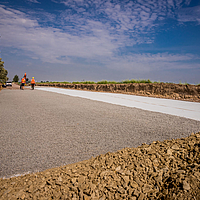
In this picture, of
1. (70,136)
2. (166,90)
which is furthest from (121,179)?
(166,90)

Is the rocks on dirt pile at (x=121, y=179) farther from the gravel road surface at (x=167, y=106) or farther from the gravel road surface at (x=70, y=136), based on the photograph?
the gravel road surface at (x=167, y=106)

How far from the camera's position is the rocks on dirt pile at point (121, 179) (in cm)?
202

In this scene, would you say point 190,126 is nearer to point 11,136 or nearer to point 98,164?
point 98,164

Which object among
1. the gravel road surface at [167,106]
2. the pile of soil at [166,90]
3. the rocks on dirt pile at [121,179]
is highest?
the pile of soil at [166,90]

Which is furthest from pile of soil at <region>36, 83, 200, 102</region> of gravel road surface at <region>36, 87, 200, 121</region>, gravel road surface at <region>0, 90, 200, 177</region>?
gravel road surface at <region>0, 90, 200, 177</region>

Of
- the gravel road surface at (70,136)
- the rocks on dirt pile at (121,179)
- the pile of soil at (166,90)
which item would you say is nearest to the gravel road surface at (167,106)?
the gravel road surface at (70,136)

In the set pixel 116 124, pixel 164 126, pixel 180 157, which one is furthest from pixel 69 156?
pixel 164 126

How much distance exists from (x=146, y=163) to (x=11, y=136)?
327cm

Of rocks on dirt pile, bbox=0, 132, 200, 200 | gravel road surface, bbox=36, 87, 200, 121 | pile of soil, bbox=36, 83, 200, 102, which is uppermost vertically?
pile of soil, bbox=36, 83, 200, 102

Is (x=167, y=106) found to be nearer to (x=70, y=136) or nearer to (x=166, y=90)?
(x=70, y=136)

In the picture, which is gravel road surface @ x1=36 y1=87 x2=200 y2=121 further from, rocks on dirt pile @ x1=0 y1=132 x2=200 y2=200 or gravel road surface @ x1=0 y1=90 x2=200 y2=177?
rocks on dirt pile @ x1=0 y1=132 x2=200 y2=200

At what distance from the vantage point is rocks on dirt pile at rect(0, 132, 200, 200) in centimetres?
202

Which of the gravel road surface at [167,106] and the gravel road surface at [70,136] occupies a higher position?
the gravel road surface at [167,106]

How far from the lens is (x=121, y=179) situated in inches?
88.3
